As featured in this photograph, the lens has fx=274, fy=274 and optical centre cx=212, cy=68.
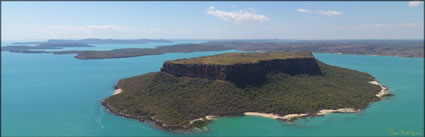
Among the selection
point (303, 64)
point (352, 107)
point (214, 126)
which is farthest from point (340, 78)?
point (214, 126)

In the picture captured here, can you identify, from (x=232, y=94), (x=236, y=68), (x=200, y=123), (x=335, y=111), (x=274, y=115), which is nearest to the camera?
(x=200, y=123)

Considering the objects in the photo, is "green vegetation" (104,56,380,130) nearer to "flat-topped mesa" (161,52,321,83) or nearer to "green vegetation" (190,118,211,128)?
"green vegetation" (190,118,211,128)

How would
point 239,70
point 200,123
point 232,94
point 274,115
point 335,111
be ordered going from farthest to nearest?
point 239,70, point 232,94, point 335,111, point 274,115, point 200,123

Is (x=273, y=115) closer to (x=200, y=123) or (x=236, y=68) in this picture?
(x=236, y=68)

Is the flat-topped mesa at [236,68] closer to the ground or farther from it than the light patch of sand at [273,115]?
farther from it

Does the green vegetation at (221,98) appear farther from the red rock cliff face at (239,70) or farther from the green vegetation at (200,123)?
the red rock cliff face at (239,70)

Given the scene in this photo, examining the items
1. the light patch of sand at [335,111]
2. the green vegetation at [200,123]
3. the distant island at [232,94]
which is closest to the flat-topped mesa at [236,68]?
the distant island at [232,94]

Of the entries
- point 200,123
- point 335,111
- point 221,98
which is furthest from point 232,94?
point 335,111
